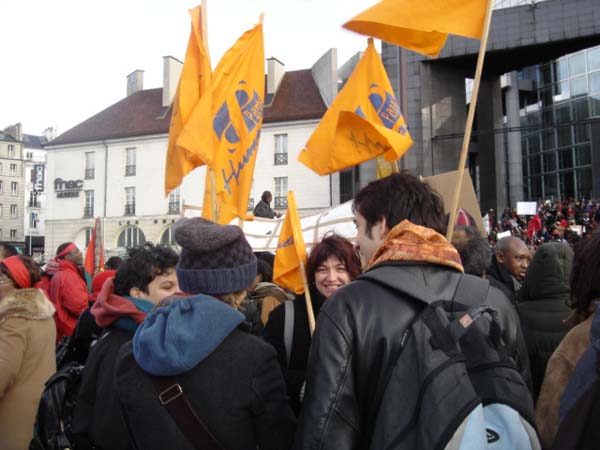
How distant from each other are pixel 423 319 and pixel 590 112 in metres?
37.4

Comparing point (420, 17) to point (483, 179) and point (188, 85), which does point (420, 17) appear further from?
point (483, 179)

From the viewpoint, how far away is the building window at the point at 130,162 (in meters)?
38.4

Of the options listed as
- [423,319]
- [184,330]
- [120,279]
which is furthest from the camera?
[120,279]

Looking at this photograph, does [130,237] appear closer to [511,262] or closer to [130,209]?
[130,209]

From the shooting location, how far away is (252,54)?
5457mm

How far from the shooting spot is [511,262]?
17.5 ft

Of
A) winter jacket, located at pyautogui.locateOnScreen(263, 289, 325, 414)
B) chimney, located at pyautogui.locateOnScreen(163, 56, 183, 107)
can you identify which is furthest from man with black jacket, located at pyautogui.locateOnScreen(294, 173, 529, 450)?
chimney, located at pyautogui.locateOnScreen(163, 56, 183, 107)

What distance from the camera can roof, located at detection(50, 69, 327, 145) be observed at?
35500 millimetres

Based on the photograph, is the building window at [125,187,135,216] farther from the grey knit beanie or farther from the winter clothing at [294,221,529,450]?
the winter clothing at [294,221,529,450]

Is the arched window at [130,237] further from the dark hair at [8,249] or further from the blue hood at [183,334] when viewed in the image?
the blue hood at [183,334]

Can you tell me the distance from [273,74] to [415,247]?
37220 mm

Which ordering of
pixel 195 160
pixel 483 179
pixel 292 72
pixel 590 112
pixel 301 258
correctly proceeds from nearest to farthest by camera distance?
pixel 301 258
pixel 195 160
pixel 483 179
pixel 590 112
pixel 292 72

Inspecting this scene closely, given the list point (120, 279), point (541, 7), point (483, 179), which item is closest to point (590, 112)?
point (483, 179)

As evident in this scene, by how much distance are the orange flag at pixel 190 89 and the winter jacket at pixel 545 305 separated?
2.92 m
